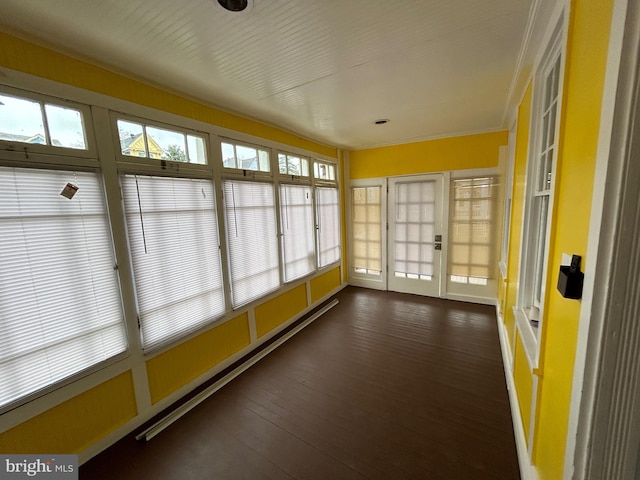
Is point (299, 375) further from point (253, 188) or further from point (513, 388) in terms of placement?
point (253, 188)

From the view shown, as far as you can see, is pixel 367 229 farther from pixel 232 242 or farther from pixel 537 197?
pixel 537 197

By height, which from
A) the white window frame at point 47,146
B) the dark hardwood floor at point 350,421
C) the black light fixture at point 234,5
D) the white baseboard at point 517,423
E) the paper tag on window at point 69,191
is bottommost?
the dark hardwood floor at point 350,421

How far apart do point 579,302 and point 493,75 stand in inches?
82.9

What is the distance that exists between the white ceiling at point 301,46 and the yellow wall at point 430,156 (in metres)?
1.23

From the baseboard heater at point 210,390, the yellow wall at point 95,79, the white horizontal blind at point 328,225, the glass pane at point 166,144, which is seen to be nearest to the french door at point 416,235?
the white horizontal blind at point 328,225

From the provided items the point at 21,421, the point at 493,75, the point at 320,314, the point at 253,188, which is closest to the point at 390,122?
the point at 493,75

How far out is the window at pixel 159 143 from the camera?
74.4 inches

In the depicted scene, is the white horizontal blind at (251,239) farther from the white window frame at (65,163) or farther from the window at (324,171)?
the window at (324,171)

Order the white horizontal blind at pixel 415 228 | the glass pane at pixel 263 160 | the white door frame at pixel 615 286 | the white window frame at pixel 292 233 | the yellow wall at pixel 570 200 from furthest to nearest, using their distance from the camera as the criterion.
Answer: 1. the white horizontal blind at pixel 415 228
2. the white window frame at pixel 292 233
3. the glass pane at pixel 263 160
4. the yellow wall at pixel 570 200
5. the white door frame at pixel 615 286

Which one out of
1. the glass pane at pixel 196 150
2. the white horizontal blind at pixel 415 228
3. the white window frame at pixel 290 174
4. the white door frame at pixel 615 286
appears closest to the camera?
the white door frame at pixel 615 286

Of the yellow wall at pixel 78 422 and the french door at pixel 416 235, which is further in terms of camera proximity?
the french door at pixel 416 235

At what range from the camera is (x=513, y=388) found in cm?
207

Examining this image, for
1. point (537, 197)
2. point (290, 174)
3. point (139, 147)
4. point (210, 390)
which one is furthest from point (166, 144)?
point (537, 197)

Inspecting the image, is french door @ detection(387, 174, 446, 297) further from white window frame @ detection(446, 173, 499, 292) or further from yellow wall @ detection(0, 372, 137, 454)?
yellow wall @ detection(0, 372, 137, 454)
